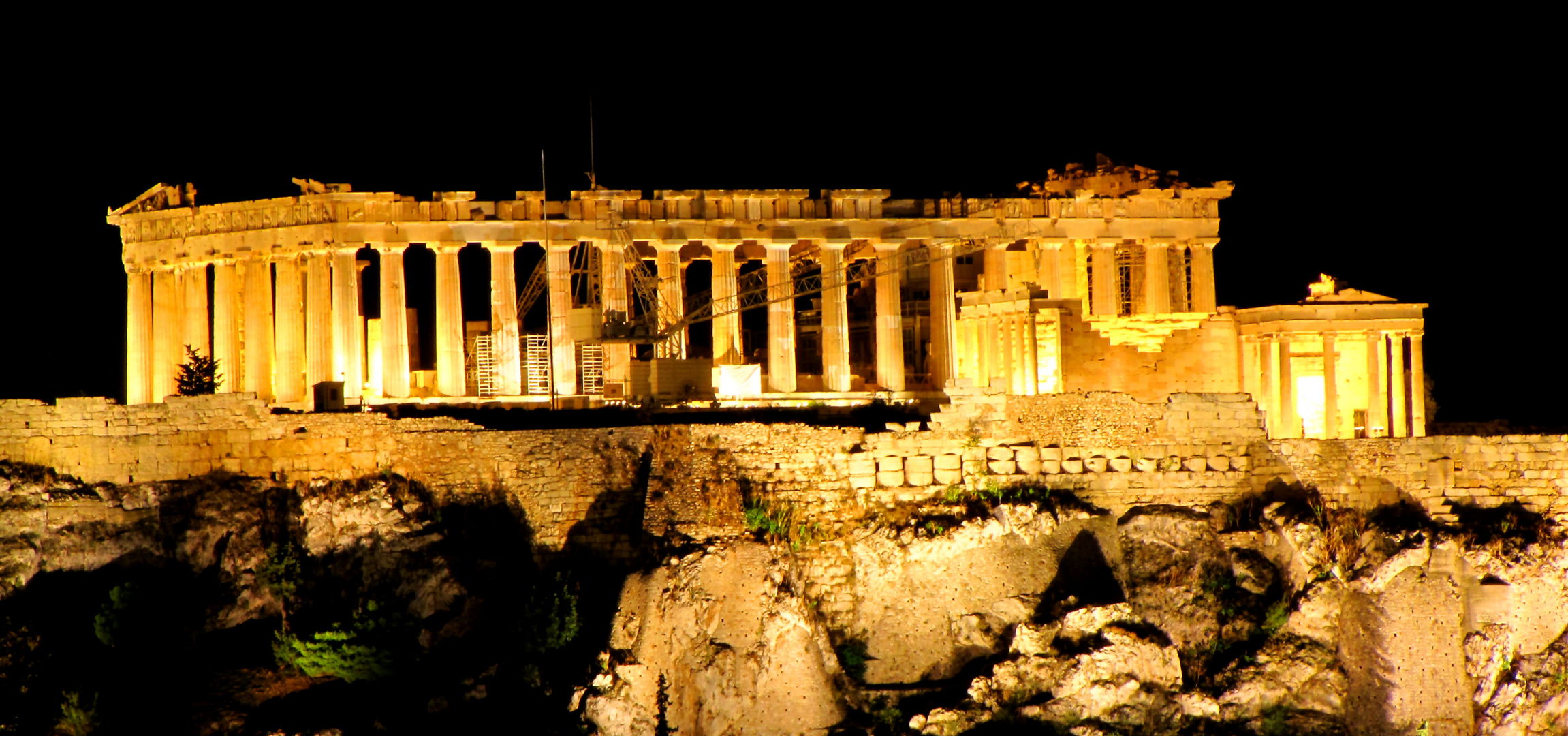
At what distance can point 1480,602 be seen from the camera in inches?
1592

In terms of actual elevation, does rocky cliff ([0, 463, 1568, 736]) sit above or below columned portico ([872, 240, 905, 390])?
below

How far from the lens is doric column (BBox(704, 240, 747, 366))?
2229 inches

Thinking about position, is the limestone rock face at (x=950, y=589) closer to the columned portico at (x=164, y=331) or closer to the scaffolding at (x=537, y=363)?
the scaffolding at (x=537, y=363)

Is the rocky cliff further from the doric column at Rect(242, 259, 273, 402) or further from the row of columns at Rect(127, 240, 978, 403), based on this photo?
the doric column at Rect(242, 259, 273, 402)

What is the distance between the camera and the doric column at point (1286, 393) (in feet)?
170

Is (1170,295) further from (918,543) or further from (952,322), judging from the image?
(918,543)

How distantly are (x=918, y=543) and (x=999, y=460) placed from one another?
12.1 ft

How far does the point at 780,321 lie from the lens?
57094 mm

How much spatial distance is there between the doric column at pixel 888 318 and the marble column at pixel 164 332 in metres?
23.9

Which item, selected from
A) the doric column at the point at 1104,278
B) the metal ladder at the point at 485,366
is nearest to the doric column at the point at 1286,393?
the doric column at the point at 1104,278

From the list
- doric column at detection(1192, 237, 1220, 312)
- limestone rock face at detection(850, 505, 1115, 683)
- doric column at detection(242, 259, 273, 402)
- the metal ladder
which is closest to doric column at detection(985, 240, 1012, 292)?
doric column at detection(1192, 237, 1220, 312)

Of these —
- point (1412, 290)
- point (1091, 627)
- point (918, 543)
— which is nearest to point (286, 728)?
point (918, 543)

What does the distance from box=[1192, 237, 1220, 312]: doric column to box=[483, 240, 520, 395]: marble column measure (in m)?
19.7

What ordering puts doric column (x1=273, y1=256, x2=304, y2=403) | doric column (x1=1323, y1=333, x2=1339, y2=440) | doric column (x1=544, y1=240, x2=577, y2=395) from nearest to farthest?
doric column (x1=1323, y1=333, x2=1339, y2=440), doric column (x1=544, y1=240, x2=577, y2=395), doric column (x1=273, y1=256, x2=304, y2=403)
